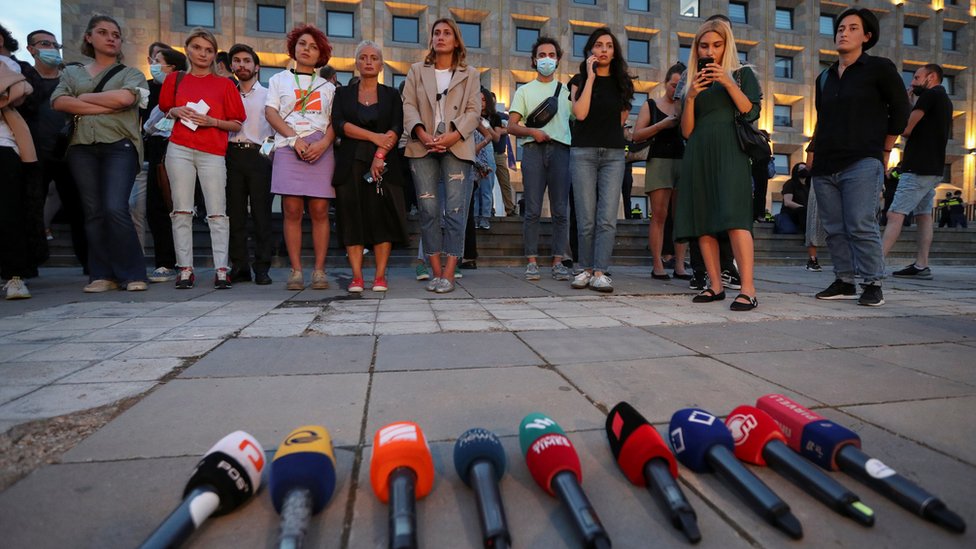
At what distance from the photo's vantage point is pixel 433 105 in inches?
179

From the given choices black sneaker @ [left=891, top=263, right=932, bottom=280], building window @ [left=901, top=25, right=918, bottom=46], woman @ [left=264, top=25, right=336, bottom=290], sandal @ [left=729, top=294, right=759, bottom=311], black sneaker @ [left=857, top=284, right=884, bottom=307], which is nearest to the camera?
sandal @ [left=729, top=294, right=759, bottom=311]

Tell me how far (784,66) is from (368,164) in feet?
99.4

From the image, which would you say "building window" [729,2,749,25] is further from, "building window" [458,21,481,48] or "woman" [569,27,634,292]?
"woman" [569,27,634,292]

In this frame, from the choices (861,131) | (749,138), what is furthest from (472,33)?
(749,138)

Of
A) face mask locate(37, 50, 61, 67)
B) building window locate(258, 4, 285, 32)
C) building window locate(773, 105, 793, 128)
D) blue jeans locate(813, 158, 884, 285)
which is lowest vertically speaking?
blue jeans locate(813, 158, 884, 285)

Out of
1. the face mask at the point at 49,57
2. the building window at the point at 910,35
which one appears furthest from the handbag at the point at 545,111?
the building window at the point at 910,35

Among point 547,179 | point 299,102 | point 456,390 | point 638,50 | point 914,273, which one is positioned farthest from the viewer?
point 638,50

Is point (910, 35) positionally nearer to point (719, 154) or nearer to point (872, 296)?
point (872, 296)

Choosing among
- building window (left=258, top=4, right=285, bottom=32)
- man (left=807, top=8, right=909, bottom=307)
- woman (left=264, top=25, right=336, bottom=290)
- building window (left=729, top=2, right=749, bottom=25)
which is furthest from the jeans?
building window (left=729, top=2, right=749, bottom=25)

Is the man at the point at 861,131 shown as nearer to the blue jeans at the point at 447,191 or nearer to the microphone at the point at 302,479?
the blue jeans at the point at 447,191

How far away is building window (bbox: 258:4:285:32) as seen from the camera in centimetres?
2256

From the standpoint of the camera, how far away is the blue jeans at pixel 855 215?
4074 millimetres

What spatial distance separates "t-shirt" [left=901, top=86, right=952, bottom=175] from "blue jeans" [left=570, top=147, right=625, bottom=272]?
3681 mm

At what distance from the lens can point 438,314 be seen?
3566 mm
